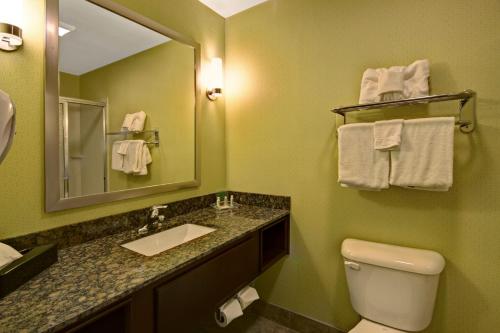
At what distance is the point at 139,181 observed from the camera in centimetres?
147

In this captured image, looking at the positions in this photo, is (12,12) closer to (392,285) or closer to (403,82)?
(403,82)

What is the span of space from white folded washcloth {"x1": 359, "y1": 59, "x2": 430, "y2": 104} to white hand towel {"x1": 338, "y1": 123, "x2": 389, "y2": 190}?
17 cm

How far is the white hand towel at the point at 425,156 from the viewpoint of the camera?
1.14 metres

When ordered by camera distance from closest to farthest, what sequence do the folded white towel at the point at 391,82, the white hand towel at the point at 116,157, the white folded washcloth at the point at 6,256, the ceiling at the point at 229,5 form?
1. the white folded washcloth at the point at 6,256
2. the folded white towel at the point at 391,82
3. the white hand towel at the point at 116,157
4. the ceiling at the point at 229,5

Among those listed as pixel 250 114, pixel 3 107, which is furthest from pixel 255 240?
pixel 3 107

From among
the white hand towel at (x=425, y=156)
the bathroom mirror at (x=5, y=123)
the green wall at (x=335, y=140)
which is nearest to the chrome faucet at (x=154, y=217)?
the green wall at (x=335, y=140)

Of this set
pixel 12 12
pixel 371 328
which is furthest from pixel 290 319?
pixel 12 12

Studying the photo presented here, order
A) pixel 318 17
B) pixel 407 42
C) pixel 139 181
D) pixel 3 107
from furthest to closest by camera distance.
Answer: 1. pixel 318 17
2. pixel 139 181
3. pixel 407 42
4. pixel 3 107

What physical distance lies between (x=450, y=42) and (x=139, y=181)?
1.80 metres

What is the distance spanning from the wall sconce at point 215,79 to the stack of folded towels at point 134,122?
1.87 feet

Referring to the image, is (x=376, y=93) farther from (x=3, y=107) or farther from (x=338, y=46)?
(x=3, y=107)

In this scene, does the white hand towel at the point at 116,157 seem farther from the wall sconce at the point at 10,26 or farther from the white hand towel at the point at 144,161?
the wall sconce at the point at 10,26

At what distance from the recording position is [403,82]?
1.27 metres

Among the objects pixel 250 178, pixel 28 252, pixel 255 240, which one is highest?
pixel 250 178
